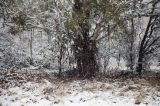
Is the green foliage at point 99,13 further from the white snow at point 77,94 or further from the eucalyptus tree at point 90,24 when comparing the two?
the white snow at point 77,94

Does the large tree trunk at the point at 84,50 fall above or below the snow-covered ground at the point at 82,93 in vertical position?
above

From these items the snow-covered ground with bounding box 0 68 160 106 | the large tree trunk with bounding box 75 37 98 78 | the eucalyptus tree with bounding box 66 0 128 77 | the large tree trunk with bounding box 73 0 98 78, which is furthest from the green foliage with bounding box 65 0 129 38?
the snow-covered ground with bounding box 0 68 160 106

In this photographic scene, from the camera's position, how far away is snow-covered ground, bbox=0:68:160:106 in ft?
38.4

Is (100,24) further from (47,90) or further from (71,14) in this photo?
(47,90)

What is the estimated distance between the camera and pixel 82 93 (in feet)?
42.3

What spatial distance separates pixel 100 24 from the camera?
55.3ft

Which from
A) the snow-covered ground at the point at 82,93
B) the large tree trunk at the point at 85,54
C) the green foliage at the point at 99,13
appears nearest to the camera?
the snow-covered ground at the point at 82,93

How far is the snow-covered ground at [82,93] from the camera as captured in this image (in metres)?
11.7

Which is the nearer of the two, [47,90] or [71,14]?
[47,90]

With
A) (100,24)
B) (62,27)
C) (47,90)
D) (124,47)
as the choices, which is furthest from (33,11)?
(124,47)

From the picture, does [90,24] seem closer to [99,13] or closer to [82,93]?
[99,13]

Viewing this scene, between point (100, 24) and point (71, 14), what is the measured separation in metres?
1.54

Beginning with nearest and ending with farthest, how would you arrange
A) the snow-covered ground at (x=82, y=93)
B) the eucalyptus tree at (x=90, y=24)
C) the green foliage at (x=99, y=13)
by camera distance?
the snow-covered ground at (x=82, y=93), the green foliage at (x=99, y=13), the eucalyptus tree at (x=90, y=24)

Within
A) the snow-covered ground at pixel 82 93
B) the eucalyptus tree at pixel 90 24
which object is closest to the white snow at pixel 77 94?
the snow-covered ground at pixel 82 93
